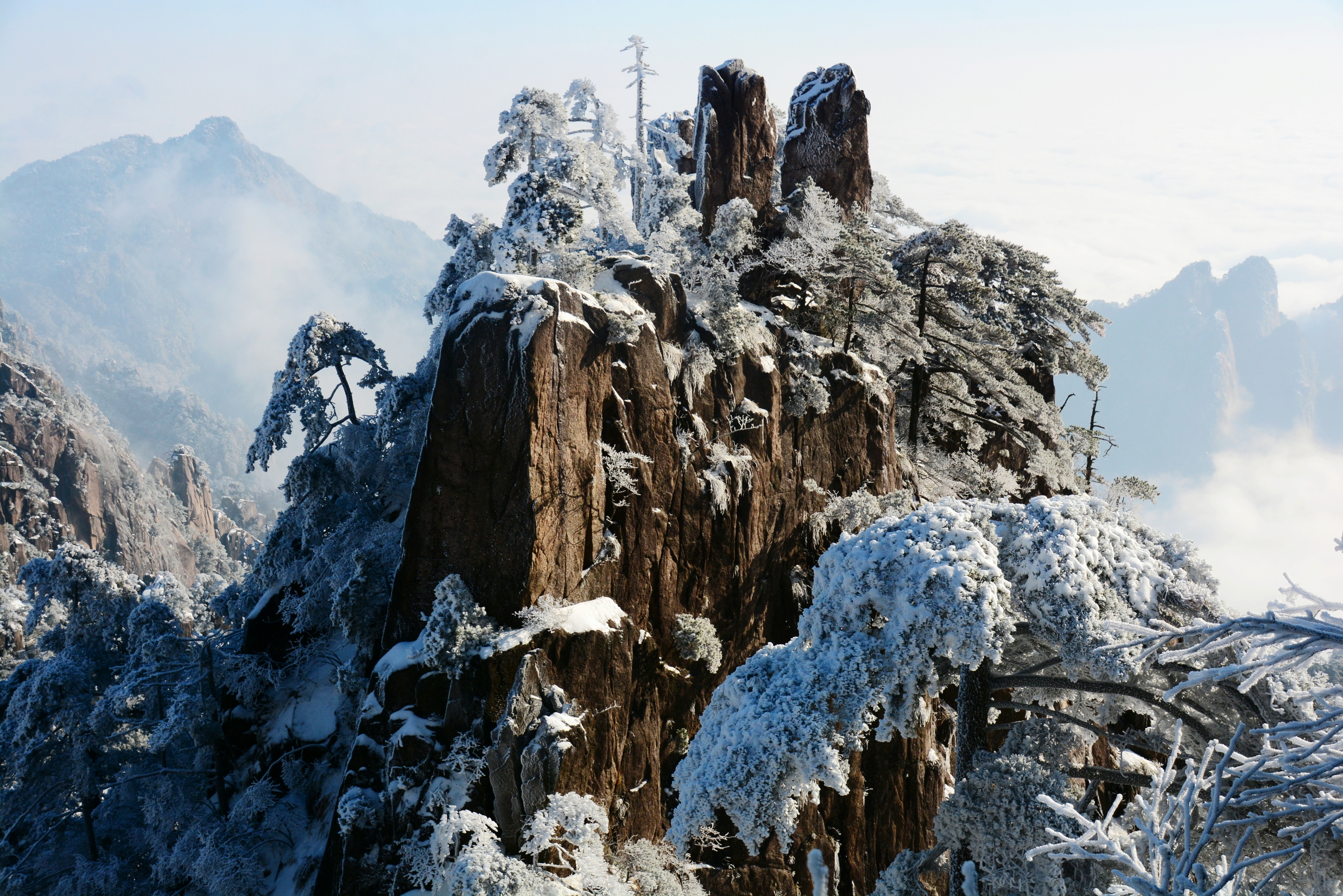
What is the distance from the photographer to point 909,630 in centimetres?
787

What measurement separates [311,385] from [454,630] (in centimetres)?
907

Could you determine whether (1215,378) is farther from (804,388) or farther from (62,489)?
(62,489)

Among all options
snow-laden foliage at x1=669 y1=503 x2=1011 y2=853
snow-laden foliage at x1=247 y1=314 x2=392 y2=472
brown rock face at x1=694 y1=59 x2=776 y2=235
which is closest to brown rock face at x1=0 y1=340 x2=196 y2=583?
snow-laden foliage at x1=247 y1=314 x2=392 y2=472

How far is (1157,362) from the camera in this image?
7697 inches

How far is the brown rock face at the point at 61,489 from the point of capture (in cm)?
4600

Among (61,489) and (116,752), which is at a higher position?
(61,489)

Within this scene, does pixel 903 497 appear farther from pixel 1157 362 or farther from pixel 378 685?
pixel 1157 362

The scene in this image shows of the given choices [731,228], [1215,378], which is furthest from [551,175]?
[1215,378]

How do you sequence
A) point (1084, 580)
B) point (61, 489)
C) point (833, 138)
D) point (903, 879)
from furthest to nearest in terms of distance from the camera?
point (61, 489) < point (833, 138) < point (903, 879) < point (1084, 580)

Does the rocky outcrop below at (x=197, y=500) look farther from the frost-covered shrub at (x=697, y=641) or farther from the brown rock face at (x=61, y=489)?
the frost-covered shrub at (x=697, y=641)

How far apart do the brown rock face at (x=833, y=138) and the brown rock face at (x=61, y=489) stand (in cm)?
4829

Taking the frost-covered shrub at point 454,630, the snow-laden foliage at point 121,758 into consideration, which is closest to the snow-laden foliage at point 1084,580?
the frost-covered shrub at point 454,630

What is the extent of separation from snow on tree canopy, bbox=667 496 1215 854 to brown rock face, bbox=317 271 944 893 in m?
6.55

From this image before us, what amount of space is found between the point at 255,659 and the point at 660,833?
10.9 meters
